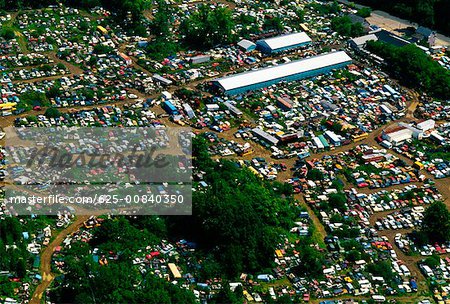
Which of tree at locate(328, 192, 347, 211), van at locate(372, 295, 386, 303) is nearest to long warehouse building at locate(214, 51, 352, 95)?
tree at locate(328, 192, 347, 211)

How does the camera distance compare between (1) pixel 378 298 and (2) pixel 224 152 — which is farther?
(2) pixel 224 152

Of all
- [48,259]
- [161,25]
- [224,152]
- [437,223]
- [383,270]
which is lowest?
[48,259]

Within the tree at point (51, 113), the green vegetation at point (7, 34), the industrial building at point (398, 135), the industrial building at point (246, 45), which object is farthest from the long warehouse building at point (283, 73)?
the green vegetation at point (7, 34)

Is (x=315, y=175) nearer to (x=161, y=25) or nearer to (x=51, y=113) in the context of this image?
(x=51, y=113)

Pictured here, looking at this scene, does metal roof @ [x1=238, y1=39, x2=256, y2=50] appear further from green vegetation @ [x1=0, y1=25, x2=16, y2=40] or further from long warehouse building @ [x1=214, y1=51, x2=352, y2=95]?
green vegetation @ [x1=0, y1=25, x2=16, y2=40]

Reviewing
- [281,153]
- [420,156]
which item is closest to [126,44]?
[281,153]

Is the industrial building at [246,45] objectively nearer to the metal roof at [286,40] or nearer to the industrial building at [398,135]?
the metal roof at [286,40]

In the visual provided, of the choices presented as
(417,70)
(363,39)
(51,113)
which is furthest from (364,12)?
(51,113)
